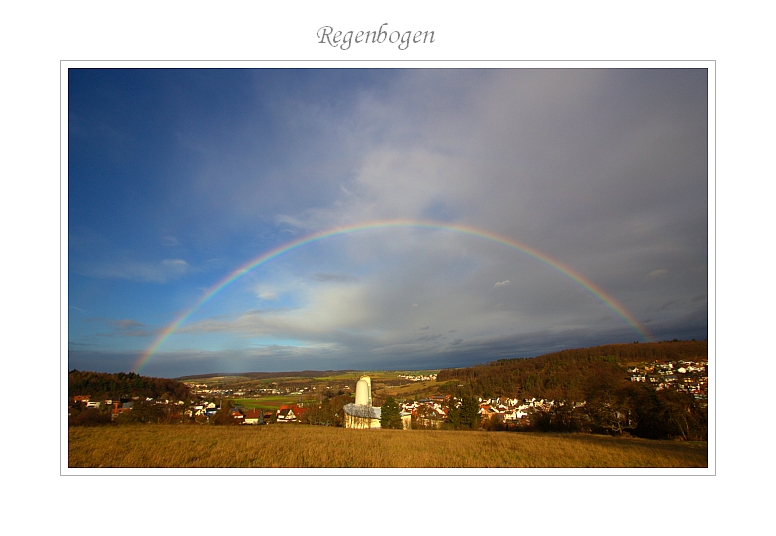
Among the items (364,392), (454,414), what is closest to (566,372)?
(454,414)

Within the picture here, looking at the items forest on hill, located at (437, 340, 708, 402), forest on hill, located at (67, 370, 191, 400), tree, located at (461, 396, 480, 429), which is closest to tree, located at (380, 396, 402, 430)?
tree, located at (461, 396, 480, 429)

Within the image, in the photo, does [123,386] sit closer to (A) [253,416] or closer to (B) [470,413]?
(A) [253,416]

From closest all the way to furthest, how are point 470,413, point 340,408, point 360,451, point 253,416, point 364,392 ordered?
point 360,451 < point 470,413 < point 253,416 < point 340,408 < point 364,392

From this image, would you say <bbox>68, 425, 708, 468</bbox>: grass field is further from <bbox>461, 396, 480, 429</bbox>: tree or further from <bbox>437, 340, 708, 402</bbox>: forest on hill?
<bbox>461, 396, 480, 429</bbox>: tree

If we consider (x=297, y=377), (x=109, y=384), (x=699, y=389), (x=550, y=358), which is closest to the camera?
(x=699, y=389)

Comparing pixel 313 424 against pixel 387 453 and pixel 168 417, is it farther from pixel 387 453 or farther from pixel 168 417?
pixel 387 453
